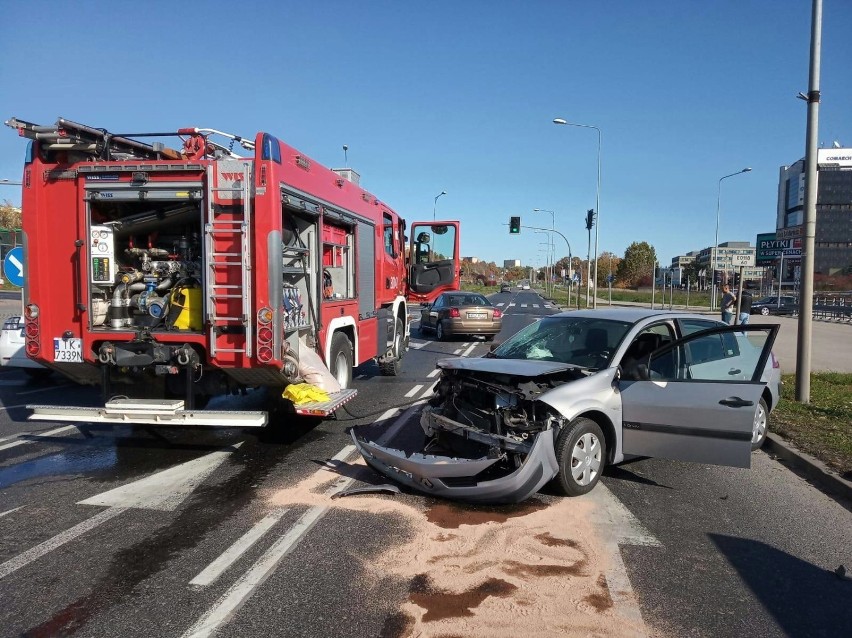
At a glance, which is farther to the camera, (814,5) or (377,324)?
(377,324)

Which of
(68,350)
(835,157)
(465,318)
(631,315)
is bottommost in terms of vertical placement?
(465,318)

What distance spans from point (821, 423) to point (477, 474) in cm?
519

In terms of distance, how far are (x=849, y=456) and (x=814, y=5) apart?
6.46 metres

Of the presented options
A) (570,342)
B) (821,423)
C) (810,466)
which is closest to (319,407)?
(570,342)

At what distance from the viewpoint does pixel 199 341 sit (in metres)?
6.31

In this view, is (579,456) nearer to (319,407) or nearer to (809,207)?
(319,407)

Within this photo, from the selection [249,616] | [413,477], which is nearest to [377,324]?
[413,477]

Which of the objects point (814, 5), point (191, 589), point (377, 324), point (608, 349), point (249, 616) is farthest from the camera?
point (377, 324)

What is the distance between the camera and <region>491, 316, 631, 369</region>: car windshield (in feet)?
19.7

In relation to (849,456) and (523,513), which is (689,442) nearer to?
(523,513)

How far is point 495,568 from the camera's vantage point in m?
3.98

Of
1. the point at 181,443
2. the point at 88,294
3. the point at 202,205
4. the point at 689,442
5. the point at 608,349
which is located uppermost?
the point at 202,205

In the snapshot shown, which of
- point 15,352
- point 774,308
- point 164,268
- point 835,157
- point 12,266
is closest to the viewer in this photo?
point 164,268

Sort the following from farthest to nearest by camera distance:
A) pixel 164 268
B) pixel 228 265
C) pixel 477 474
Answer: pixel 164 268, pixel 228 265, pixel 477 474
